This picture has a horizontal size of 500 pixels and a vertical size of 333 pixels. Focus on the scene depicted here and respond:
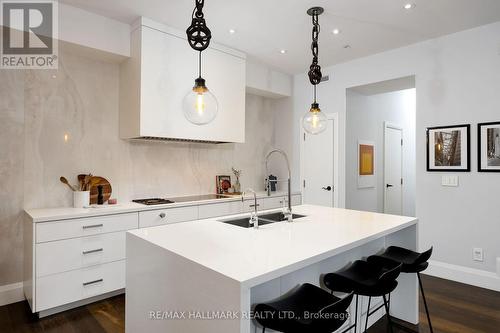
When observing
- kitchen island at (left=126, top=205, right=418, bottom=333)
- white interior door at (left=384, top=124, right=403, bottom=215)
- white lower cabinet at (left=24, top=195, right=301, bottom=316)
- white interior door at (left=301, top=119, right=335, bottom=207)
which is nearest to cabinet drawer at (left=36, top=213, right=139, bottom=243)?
white lower cabinet at (left=24, top=195, right=301, bottom=316)

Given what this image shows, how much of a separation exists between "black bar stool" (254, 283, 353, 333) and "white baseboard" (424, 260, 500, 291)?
259cm

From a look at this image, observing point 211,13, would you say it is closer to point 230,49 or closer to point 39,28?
point 230,49

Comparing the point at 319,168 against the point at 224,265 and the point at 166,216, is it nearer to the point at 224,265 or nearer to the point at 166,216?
the point at 166,216

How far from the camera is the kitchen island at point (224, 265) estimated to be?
49.4 inches

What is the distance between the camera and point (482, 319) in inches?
99.3

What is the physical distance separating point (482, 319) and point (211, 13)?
3648 mm

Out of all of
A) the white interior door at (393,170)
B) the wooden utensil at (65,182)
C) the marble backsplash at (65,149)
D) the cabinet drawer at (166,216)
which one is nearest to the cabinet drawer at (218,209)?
the cabinet drawer at (166,216)

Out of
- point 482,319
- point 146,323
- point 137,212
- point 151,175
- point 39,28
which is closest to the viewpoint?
point 146,323

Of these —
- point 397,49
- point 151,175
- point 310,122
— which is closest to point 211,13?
point 310,122

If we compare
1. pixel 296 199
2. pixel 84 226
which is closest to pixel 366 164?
pixel 296 199

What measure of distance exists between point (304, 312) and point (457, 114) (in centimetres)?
312

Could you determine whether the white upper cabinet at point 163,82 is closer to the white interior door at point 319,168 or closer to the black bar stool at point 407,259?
the white interior door at point 319,168

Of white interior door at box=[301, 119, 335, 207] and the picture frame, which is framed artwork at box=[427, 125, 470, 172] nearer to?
the picture frame

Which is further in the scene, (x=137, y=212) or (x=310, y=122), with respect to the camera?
(x=137, y=212)
